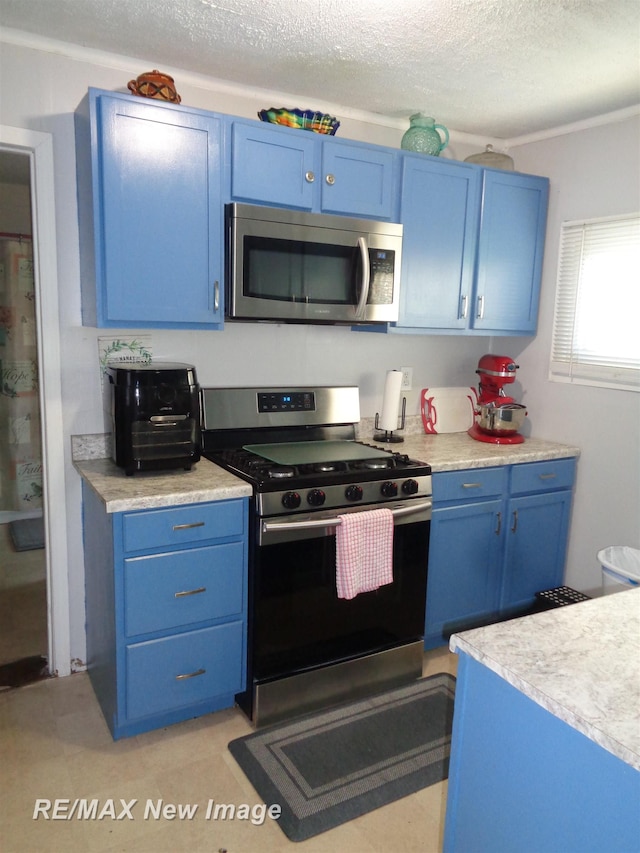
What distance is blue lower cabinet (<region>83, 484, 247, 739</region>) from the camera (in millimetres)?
2064

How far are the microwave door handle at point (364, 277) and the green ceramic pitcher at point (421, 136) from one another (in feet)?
1.98

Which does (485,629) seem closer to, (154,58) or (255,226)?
(255,226)

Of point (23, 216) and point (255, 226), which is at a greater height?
point (23, 216)

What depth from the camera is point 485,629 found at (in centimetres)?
126

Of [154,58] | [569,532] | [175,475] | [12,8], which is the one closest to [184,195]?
[154,58]

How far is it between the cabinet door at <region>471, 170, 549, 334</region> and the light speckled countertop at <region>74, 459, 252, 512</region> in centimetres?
157

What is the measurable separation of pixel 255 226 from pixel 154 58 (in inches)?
29.7

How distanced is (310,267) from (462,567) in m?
1.48

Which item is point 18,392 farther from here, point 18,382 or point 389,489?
point 389,489

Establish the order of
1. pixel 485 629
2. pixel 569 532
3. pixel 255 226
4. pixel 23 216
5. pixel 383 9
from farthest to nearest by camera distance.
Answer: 1. pixel 23 216
2. pixel 569 532
3. pixel 255 226
4. pixel 383 9
5. pixel 485 629

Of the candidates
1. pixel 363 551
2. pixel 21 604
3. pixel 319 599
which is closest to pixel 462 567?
pixel 363 551

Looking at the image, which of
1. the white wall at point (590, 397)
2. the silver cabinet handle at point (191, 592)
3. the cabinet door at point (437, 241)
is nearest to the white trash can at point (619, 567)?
the white wall at point (590, 397)

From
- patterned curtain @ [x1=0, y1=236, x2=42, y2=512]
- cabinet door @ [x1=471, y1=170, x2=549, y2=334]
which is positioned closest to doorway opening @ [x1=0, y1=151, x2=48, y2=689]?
patterned curtain @ [x1=0, y1=236, x2=42, y2=512]

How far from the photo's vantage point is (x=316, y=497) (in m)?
2.24
